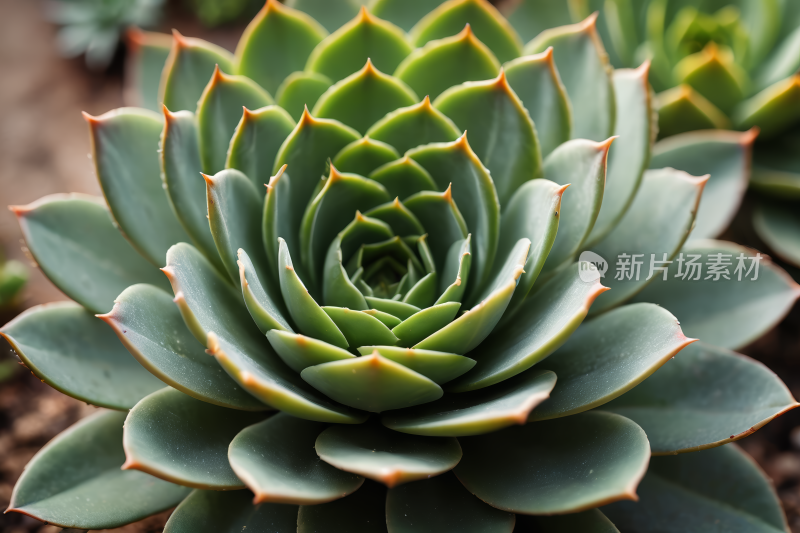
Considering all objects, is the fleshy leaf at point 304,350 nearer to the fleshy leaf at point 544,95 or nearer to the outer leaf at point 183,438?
the outer leaf at point 183,438

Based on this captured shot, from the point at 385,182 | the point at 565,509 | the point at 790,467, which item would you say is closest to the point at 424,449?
the point at 565,509

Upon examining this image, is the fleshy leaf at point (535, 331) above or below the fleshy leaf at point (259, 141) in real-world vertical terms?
below

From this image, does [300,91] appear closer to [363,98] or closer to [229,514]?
[363,98]

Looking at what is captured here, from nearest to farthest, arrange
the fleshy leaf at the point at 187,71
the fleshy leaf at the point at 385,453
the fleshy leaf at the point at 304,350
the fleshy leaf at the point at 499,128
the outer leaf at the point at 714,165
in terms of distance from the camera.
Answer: the fleshy leaf at the point at 385,453, the fleshy leaf at the point at 304,350, the fleshy leaf at the point at 499,128, the fleshy leaf at the point at 187,71, the outer leaf at the point at 714,165

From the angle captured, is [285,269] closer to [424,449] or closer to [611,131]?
[424,449]

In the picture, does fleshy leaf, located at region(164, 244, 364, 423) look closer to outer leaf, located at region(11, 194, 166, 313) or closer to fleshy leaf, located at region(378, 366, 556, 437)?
fleshy leaf, located at region(378, 366, 556, 437)

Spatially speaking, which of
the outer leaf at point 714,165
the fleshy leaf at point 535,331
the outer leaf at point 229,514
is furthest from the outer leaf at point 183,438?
the outer leaf at point 714,165

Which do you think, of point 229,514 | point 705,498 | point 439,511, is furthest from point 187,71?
point 705,498
